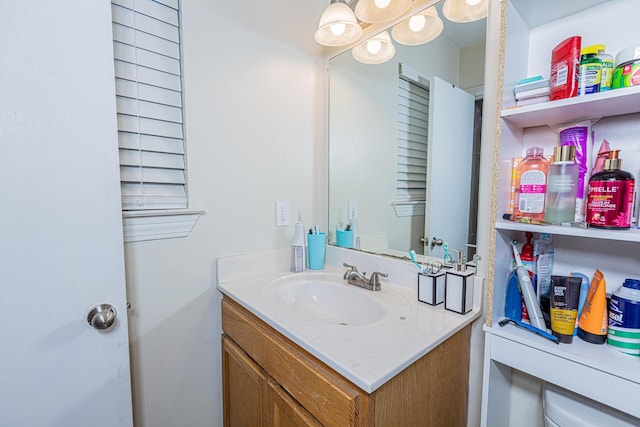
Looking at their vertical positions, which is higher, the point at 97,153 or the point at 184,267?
the point at 97,153

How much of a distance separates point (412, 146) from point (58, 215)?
1.18 meters

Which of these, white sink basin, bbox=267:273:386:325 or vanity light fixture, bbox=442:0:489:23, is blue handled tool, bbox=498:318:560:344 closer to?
white sink basin, bbox=267:273:386:325

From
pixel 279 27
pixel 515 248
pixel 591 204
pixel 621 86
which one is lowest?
pixel 515 248

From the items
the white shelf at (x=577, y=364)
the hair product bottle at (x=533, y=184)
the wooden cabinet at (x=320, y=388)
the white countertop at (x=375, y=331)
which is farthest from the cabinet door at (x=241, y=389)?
the hair product bottle at (x=533, y=184)

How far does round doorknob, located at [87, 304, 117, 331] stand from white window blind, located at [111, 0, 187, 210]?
13.6 inches

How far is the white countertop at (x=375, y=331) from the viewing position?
65 centimetres

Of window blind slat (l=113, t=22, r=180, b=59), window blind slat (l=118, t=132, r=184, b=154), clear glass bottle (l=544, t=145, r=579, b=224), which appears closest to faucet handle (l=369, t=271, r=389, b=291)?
clear glass bottle (l=544, t=145, r=579, b=224)

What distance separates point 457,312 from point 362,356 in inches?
15.8

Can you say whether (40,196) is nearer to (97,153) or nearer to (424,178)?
(97,153)

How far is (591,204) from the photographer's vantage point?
0.65 meters

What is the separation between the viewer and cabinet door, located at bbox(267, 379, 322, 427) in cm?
76

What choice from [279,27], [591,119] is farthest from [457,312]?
[279,27]

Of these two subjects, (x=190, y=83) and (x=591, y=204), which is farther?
(x=190, y=83)

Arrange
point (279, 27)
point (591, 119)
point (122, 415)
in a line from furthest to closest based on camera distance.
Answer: point (279, 27), point (122, 415), point (591, 119)
